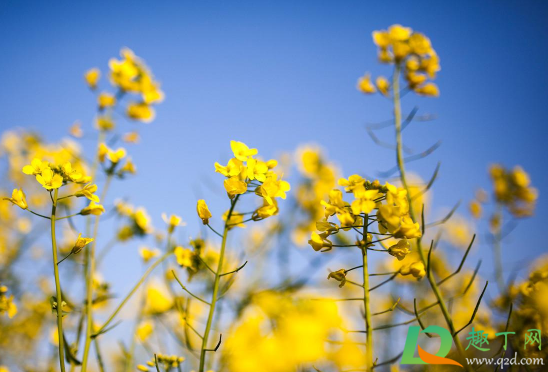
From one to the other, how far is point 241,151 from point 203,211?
0.33m

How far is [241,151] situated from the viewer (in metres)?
1.41

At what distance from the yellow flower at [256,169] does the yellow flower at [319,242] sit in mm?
318

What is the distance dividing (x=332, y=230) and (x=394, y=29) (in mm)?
1779

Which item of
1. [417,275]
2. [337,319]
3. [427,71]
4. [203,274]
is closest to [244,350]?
[337,319]

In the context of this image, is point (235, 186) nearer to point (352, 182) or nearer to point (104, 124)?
point (352, 182)

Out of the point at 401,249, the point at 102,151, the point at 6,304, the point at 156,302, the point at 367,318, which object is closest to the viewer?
the point at 367,318

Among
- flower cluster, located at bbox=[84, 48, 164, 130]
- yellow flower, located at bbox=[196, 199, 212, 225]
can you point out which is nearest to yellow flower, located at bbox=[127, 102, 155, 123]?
flower cluster, located at bbox=[84, 48, 164, 130]

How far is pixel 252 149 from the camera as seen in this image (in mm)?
1388

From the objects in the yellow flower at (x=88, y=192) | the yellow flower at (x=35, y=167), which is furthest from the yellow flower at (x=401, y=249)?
the yellow flower at (x=35, y=167)

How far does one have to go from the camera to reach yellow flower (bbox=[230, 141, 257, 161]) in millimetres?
1391

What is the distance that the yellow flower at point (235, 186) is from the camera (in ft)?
4.31

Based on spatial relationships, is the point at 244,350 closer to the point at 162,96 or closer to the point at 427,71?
the point at 427,71

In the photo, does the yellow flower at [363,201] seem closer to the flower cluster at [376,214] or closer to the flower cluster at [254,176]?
the flower cluster at [376,214]

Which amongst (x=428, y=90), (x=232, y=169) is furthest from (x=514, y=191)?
(x=232, y=169)
